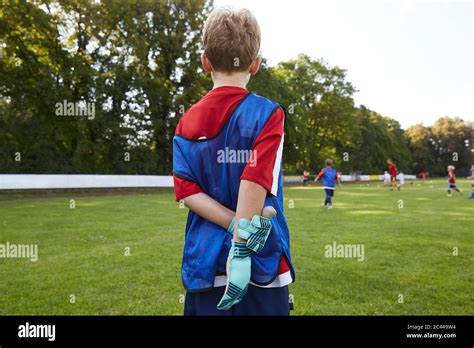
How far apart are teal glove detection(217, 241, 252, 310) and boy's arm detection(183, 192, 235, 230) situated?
0.14 meters

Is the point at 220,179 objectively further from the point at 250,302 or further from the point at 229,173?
the point at 250,302

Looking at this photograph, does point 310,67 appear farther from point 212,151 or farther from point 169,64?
point 212,151

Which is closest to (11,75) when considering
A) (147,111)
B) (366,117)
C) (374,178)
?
(147,111)

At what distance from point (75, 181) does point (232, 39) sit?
77.5 feet

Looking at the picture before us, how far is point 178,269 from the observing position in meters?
5.78

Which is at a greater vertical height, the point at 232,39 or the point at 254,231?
the point at 232,39

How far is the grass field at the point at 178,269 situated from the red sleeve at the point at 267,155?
2.95 m

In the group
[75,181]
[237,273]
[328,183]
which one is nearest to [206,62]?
[237,273]

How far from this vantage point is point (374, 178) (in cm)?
6481

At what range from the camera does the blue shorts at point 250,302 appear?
1.69 metres

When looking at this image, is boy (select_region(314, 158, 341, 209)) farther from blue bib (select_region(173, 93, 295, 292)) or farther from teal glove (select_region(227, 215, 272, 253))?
teal glove (select_region(227, 215, 272, 253))

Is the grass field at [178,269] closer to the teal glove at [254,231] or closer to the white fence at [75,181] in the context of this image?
the teal glove at [254,231]

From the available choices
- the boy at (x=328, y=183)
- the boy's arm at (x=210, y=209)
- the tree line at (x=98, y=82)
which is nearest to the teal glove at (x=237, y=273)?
the boy's arm at (x=210, y=209)

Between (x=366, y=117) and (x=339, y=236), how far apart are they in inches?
2855
